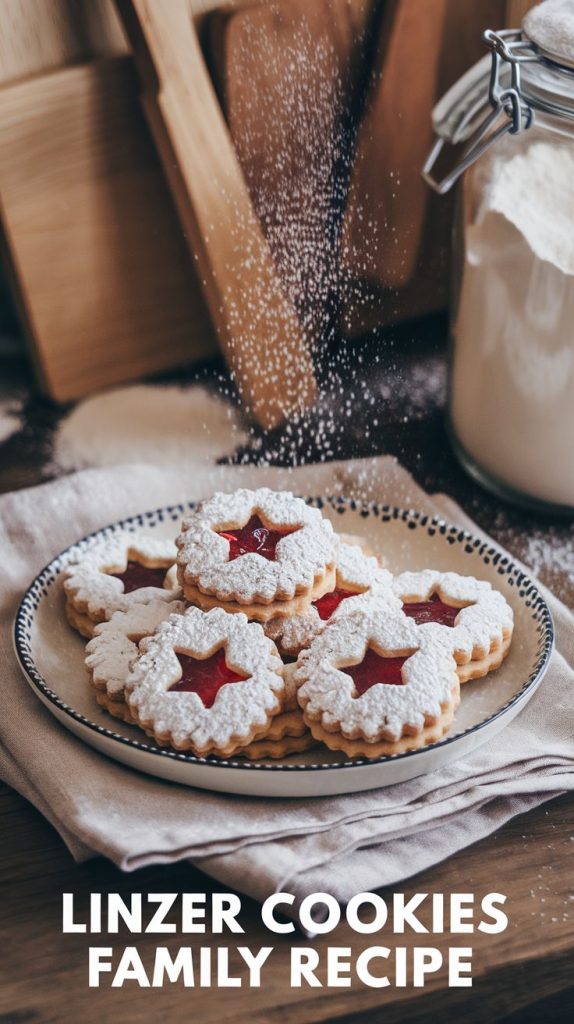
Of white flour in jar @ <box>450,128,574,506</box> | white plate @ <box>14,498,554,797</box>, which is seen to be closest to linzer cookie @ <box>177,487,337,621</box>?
white plate @ <box>14,498,554,797</box>

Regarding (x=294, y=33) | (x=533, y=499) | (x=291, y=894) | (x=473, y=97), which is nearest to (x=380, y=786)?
(x=291, y=894)

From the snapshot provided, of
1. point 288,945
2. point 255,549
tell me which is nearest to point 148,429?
point 255,549

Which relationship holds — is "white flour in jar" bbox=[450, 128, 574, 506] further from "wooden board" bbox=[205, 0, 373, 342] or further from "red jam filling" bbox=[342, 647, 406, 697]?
"red jam filling" bbox=[342, 647, 406, 697]

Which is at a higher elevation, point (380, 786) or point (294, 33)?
point (294, 33)

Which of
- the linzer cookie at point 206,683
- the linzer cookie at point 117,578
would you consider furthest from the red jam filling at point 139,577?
the linzer cookie at point 206,683

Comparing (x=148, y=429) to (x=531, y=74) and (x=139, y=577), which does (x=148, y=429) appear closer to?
(x=139, y=577)

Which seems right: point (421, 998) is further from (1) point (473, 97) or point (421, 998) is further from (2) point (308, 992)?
(1) point (473, 97)
